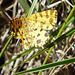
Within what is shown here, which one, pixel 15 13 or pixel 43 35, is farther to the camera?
pixel 15 13

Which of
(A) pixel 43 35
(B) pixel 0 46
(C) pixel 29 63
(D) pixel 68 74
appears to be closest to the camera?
(A) pixel 43 35

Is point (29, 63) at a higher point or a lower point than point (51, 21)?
lower

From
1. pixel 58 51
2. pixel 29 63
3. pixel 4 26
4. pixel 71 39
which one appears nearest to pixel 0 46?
pixel 4 26

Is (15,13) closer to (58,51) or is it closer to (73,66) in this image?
(58,51)

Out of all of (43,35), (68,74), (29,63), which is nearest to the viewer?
(43,35)

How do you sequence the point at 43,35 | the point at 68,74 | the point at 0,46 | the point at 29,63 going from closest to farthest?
the point at 43,35
the point at 68,74
the point at 29,63
the point at 0,46

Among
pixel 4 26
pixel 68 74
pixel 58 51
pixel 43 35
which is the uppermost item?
pixel 4 26

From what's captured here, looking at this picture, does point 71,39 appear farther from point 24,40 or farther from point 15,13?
point 15,13

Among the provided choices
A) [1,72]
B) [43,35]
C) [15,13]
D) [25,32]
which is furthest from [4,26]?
[43,35]

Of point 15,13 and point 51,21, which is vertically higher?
point 15,13
